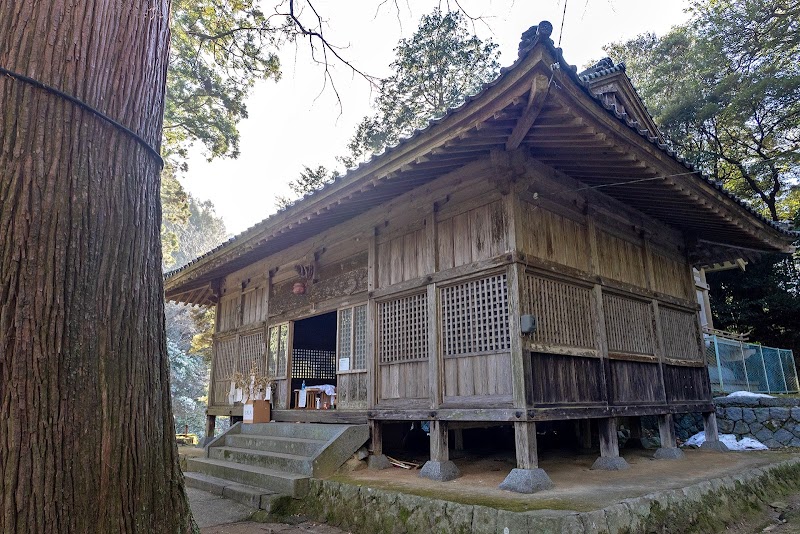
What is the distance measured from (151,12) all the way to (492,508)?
4.26 meters

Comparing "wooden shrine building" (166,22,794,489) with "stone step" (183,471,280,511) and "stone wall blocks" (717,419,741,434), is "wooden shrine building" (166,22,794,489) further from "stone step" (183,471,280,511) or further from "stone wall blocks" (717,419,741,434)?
"stone wall blocks" (717,419,741,434)

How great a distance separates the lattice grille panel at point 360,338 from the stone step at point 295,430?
1.04 m

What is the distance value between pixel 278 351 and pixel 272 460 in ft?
9.66

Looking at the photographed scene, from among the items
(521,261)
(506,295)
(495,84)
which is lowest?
(506,295)

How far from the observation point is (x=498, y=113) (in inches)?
185

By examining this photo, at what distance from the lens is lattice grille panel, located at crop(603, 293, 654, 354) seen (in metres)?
6.86

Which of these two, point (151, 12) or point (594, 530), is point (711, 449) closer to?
point (594, 530)

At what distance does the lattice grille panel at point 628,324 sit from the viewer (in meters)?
6.86

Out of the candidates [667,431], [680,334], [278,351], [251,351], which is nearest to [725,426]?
[680,334]

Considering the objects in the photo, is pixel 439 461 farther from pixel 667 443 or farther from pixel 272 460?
pixel 667 443

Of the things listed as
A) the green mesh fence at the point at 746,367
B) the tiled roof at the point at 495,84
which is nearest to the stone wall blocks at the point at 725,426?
the green mesh fence at the point at 746,367

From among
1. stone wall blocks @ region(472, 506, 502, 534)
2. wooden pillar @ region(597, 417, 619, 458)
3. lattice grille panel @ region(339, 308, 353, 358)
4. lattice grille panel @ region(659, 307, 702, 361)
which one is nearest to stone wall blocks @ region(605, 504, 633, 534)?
stone wall blocks @ region(472, 506, 502, 534)

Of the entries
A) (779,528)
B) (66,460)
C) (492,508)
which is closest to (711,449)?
(779,528)

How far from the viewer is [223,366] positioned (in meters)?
11.4
